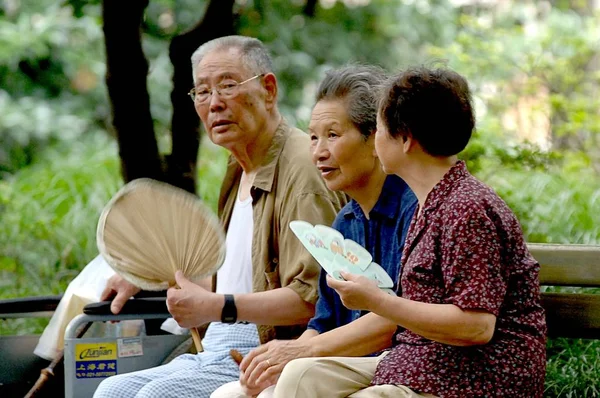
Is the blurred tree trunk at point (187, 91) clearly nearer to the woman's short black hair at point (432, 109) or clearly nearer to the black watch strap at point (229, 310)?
the black watch strap at point (229, 310)

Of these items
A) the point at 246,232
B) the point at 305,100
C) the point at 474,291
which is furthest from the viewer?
the point at 305,100

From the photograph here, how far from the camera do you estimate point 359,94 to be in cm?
320

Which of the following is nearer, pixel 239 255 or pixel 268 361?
pixel 268 361

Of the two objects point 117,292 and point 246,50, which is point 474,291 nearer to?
point 246,50

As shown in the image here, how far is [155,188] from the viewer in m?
3.47

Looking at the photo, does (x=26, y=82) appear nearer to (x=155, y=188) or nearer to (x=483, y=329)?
(x=155, y=188)

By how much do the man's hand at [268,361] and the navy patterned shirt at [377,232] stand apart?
159mm

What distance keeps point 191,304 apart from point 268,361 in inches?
16.0

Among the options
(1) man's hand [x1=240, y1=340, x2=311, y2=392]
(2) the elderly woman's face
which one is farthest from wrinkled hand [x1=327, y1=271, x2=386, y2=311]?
(2) the elderly woman's face

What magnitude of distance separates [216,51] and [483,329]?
5.46ft

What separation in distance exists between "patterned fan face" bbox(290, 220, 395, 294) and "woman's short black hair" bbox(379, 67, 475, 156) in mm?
319

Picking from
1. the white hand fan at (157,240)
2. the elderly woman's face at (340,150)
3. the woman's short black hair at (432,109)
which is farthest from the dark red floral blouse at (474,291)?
the white hand fan at (157,240)

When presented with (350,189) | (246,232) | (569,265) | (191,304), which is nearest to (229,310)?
(191,304)

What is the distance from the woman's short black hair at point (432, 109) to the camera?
2.66 metres
